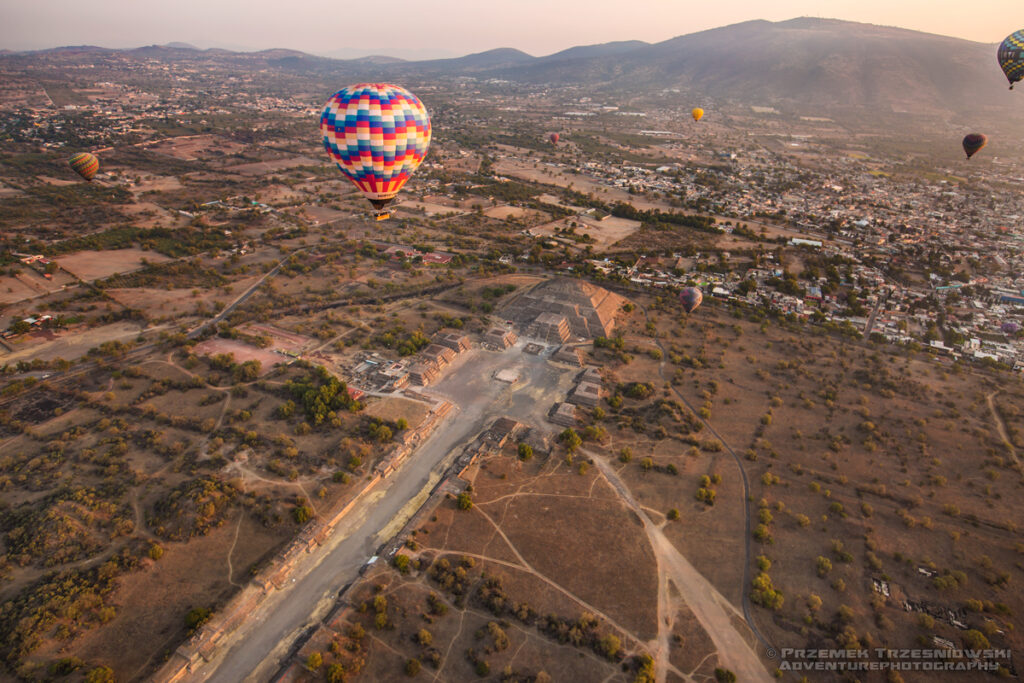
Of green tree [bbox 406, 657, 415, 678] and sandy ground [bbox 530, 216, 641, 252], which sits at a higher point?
sandy ground [bbox 530, 216, 641, 252]

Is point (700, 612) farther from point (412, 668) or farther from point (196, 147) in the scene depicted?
point (196, 147)

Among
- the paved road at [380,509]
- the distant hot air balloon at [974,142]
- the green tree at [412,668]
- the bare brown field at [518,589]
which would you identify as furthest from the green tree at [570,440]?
the distant hot air balloon at [974,142]

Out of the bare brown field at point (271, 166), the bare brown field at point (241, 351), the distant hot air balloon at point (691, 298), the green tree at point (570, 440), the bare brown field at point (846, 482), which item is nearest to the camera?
the bare brown field at point (846, 482)

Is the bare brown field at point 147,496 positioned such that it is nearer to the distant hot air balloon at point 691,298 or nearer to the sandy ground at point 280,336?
the sandy ground at point 280,336

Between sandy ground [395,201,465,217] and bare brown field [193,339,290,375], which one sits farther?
sandy ground [395,201,465,217]

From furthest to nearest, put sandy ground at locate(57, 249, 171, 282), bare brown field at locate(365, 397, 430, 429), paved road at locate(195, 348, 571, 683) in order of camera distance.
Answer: sandy ground at locate(57, 249, 171, 282) < bare brown field at locate(365, 397, 430, 429) < paved road at locate(195, 348, 571, 683)

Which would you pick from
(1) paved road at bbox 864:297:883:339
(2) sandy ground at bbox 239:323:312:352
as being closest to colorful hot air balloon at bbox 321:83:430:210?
(2) sandy ground at bbox 239:323:312:352

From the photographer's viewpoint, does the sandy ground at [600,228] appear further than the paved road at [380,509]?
Yes

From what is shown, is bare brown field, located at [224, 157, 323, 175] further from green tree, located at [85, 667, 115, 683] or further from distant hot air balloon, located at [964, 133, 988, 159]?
distant hot air balloon, located at [964, 133, 988, 159]
